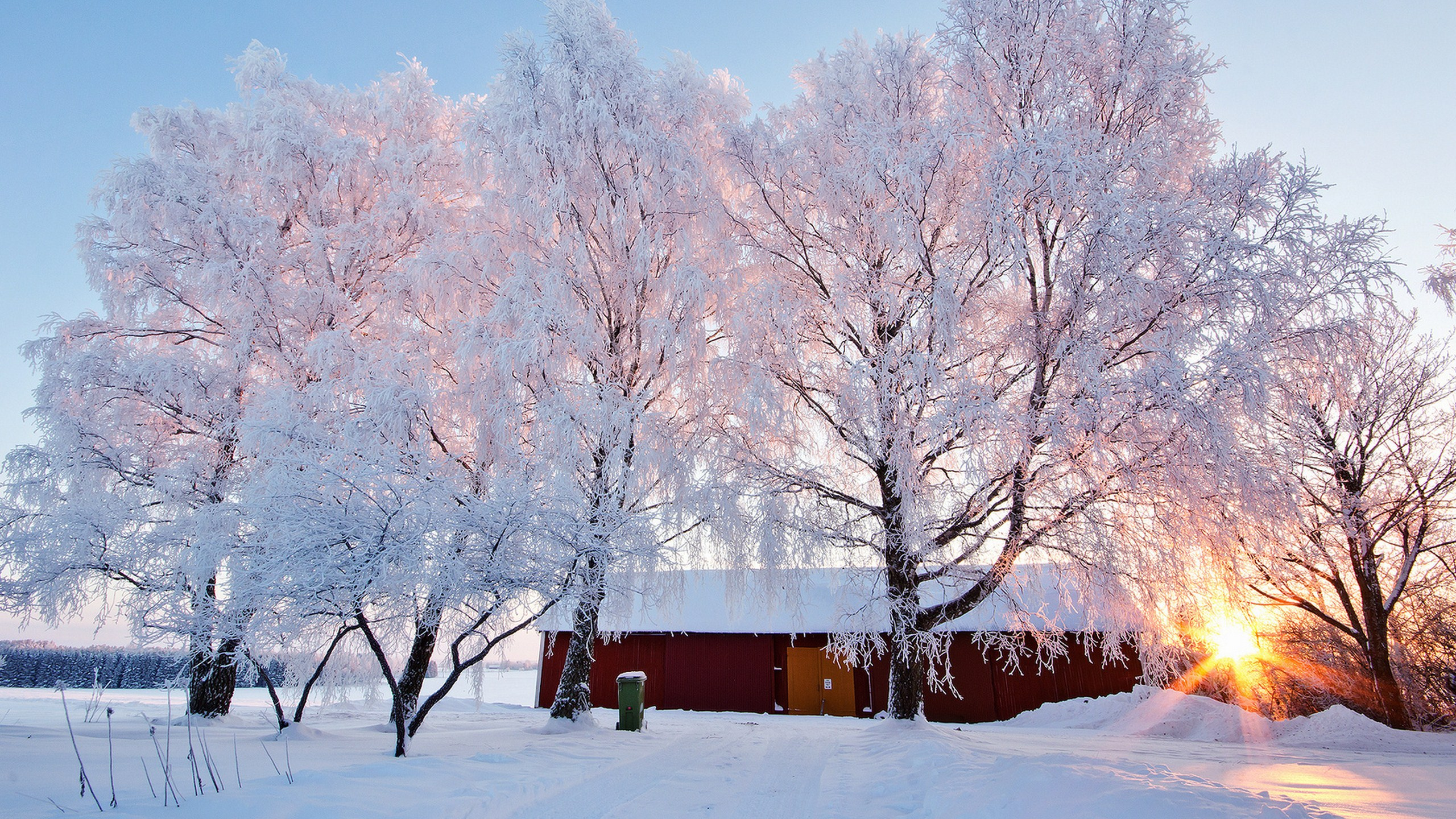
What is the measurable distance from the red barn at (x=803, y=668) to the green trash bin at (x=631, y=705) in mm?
5158

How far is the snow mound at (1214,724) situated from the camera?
10.0m

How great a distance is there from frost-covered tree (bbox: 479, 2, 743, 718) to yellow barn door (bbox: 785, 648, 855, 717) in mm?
8813

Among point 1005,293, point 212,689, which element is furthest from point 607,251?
point 212,689

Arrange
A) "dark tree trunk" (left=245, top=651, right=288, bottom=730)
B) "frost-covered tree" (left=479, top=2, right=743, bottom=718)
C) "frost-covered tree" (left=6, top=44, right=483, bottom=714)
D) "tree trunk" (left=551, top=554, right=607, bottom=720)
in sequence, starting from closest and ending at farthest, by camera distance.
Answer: "dark tree trunk" (left=245, top=651, right=288, bottom=730), "frost-covered tree" (left=6, top=44, right=483, bottom=714), "frost-covered tree" (left=479, top=2, right=743, bottom=718), "tree trunk" (left=551, top=554, right=607, bottom=720)

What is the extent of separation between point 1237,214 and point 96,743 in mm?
13988

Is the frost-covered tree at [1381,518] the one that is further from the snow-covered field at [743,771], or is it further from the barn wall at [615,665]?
the barn wall at [615,665]

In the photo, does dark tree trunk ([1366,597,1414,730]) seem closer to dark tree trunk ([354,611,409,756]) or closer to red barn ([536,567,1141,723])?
red barn ([536,567,1141,723])

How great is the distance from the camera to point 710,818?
4.56m

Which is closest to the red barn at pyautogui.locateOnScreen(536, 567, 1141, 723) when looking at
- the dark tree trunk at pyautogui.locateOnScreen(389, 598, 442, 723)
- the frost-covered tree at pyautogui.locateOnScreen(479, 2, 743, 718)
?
the dark tree trunk at pyautogui.locateOnScreen(389, 598, 442, 723)

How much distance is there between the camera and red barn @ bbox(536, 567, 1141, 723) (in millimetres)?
16594

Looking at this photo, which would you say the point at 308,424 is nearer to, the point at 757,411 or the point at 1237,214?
the point at 757,411

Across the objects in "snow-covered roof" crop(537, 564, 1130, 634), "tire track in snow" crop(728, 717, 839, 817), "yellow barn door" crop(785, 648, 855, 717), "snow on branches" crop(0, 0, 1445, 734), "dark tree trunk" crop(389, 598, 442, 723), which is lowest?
"yellow barn door" crop(785, 648, 855, 717)

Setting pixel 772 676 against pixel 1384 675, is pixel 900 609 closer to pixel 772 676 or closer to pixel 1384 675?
pixel 772 676

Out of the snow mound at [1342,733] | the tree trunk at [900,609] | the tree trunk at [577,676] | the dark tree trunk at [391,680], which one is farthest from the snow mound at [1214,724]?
the dark tree trunk at [391,680]
